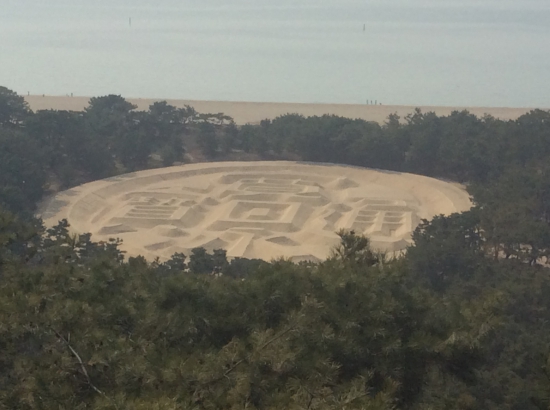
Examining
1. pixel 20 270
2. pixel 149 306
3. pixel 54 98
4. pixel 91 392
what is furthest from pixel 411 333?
pixel 54 98

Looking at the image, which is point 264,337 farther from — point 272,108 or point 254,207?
point 272,108

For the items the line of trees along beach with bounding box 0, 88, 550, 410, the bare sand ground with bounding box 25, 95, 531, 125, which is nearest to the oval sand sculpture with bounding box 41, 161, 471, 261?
the line of trees along beach with bounding box 0, 88, 550, 410

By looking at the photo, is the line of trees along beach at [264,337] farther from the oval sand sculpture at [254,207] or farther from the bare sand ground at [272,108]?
the bare sand ground at [272,108]

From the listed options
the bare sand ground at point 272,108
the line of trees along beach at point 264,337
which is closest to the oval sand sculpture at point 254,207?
the line of trees along beach at point 264,337

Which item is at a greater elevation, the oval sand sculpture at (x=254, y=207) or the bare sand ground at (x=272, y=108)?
the bare sand ground at (x=272, y=108)

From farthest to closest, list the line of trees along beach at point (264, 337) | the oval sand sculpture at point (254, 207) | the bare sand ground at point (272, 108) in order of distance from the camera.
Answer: the bare sand ground at point (272, 108) → the oval sand sculpture at point (254, 207) → the line of trees along beach at point (264, 337)

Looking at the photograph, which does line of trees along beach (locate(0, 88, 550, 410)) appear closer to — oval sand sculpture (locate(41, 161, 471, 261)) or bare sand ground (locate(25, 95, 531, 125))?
oval sand sculpture (locate(41, 161, 471, 261))
